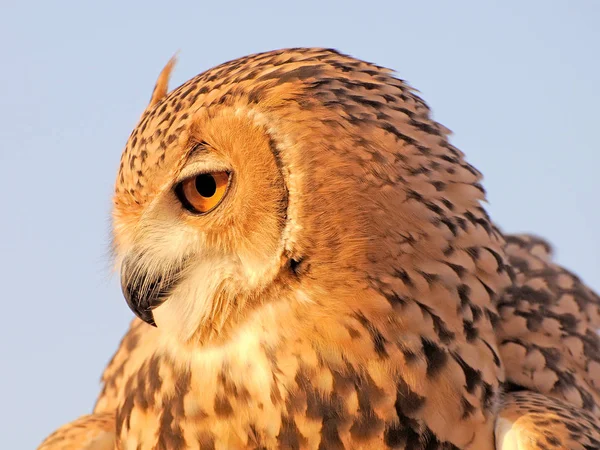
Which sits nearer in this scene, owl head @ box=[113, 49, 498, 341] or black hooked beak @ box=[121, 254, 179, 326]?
owl head @ box=[113, 49, 498, 341]

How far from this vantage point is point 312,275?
2.33m

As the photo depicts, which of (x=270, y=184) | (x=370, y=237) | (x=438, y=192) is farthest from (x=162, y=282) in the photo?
(x=438, y=192)

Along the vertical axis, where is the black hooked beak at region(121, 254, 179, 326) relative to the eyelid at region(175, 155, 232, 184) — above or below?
below

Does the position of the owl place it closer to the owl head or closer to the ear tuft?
the owl head

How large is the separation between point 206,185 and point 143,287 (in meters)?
0.38

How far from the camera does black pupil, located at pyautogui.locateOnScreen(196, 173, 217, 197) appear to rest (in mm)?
2383

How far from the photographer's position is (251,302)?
240 centimetres

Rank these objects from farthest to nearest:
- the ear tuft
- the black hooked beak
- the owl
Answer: the ear tuft, the black hooked beak, the owl

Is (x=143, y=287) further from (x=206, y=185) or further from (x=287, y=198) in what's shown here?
(x=287, y=198)

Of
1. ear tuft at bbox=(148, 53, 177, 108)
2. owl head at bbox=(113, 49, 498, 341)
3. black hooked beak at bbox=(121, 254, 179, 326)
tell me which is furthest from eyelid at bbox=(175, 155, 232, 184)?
ear tuft at bbox=(148, 53, 177, 108)

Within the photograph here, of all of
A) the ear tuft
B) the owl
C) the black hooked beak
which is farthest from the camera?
the ear tuft

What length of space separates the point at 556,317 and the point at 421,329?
2.75 feet

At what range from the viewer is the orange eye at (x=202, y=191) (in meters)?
2.36

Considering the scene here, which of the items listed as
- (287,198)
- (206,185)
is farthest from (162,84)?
(287,198)
